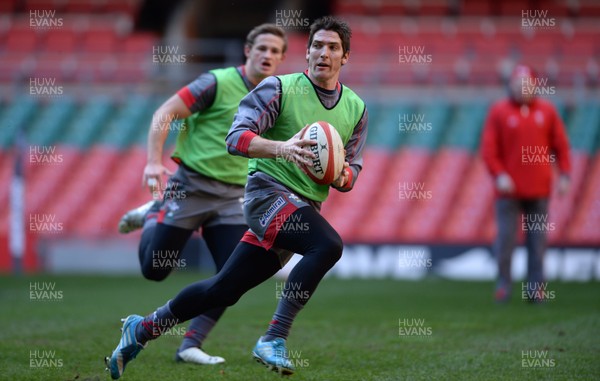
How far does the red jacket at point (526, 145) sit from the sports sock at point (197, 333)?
4.62 meters

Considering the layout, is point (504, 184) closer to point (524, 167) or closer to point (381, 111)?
point (524, 167)

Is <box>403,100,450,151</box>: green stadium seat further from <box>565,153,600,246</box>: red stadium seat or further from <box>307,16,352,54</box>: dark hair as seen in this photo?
<box>307,16,352,54</box>: dark hair

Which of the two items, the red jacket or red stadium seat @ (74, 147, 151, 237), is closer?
the red jacket

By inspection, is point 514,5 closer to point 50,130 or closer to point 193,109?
point 50,130

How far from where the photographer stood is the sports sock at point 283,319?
5207 mm

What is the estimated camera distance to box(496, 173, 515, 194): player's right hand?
977 cm

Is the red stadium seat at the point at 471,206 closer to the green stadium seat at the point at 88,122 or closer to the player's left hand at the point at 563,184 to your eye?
the player's left hand at the point at 563,184

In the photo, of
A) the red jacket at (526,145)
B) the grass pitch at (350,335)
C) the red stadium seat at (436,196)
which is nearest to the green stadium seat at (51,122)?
the grass pitch at (350,335)

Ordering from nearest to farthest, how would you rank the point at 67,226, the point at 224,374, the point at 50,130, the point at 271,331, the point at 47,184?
the point at 271,331
the point at 224,374
the point at 67,226
the point at 47,184
the point at 50,130

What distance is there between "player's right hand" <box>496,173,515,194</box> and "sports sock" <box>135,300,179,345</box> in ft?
17.5

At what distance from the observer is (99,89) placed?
2028 centimetres

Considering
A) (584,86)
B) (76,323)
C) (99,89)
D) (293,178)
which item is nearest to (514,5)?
(584,86)

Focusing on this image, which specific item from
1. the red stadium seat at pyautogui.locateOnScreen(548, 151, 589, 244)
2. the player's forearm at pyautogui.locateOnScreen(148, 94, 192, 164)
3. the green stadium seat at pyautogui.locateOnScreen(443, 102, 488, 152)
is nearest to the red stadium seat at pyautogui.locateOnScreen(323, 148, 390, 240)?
the green stadium seat at pyautogui.locateOnScreen(443, 102, 488, 152)

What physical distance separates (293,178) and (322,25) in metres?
0.93
